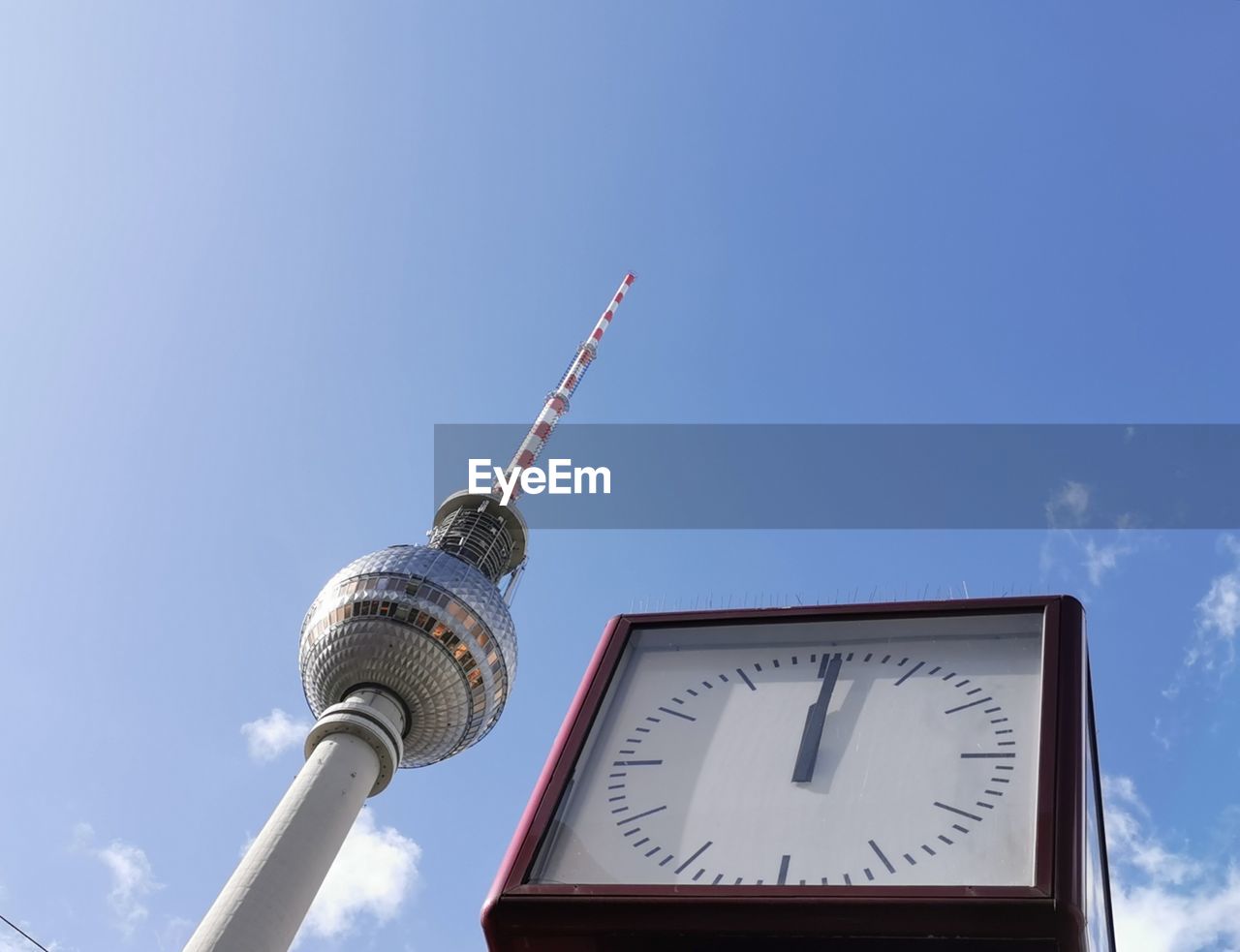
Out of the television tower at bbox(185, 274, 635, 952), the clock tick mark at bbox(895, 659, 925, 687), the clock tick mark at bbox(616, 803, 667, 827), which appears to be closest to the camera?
the clock tick mark at bbox(616, 803, 667, 827)

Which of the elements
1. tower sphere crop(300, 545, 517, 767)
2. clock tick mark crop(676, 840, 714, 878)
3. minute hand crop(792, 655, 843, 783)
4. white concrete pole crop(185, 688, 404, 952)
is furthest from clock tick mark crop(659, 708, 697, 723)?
tower sphere crop(300, 545, 517, 767)

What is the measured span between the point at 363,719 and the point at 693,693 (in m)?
38.3

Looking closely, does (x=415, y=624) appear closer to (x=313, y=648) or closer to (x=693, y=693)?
(x=313, y=648)

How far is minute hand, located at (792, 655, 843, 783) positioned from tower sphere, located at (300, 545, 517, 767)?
41520 millimetres

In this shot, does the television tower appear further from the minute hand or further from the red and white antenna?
the minute hand

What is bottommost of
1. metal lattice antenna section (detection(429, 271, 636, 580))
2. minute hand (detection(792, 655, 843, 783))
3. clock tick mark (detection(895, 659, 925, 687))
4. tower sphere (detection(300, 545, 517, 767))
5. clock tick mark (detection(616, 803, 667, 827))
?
clock tick mark (detection(616, 803, 667, 827))

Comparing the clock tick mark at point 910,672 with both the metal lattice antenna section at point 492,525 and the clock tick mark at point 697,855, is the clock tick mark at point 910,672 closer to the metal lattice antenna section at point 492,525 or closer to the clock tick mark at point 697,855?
the clock tick mark at point 697,855

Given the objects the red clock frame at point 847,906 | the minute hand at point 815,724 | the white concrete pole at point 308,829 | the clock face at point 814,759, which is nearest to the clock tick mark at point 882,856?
the clock face at point 814,759

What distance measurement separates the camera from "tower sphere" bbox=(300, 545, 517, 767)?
43812 mm

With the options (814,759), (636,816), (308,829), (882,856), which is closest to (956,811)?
(882,856)

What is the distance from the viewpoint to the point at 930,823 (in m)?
2.72

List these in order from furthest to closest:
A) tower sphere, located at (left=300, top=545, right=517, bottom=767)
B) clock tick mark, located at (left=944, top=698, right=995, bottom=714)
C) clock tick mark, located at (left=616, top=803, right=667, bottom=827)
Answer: tower sphere, located at (left=300, top=545, right=517, bottom=767) < clock tick mark, located at (left=944, top=698, right=995, bottom=714) < clock tick mark, located at (left=616, top=803, right=667, bottom=827)

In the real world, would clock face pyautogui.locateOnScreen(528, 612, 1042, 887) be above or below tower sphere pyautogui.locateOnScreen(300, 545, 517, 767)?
below

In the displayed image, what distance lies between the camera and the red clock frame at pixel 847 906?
2.30m
